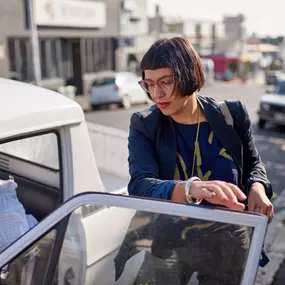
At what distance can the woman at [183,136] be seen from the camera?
1.60 m

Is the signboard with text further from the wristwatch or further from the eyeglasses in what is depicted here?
the wristwatch

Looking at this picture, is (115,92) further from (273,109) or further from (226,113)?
(226,113)

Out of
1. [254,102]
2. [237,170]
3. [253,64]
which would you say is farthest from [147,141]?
[253,64]

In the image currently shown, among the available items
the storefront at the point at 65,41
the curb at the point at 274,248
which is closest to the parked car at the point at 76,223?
the curb at the point at 274,248

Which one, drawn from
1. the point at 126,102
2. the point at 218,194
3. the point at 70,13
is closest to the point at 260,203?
the point at 218,194

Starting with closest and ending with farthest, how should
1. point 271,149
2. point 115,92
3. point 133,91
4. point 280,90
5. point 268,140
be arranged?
point 271,149 < point 268,140 < point 280,90 < point 115,92 < point 133,91

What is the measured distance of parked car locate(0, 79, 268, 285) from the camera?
136 centimetres

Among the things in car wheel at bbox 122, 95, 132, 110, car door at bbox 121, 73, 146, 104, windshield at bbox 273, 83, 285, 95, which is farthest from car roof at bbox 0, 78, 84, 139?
car door at bbox 121, 73, 146, 104

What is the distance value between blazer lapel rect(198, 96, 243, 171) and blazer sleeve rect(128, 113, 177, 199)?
0.83ft

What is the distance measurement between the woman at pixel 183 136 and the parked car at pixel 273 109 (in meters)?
11.0

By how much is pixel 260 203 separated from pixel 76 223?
66 centimetres

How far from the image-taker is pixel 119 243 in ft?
5.12

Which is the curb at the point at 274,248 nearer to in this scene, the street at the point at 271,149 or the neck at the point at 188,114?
the street at the point at 271,149

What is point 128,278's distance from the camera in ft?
5.15
